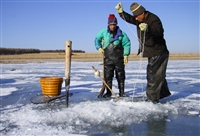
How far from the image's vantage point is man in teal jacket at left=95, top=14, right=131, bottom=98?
5867 millimetres

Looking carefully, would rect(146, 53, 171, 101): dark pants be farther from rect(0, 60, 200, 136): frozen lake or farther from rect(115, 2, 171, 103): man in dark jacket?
rect(0, 60, 200, 136): frozen lake

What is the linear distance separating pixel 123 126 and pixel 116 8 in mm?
2685

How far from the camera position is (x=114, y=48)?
19.4ft

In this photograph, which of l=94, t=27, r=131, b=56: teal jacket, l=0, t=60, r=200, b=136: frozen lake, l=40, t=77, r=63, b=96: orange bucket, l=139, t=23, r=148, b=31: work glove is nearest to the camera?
l=0, t=60, r=200, b=136: frozen lake

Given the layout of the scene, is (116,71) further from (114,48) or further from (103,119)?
(103,119)

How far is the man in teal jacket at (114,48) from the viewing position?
587cm

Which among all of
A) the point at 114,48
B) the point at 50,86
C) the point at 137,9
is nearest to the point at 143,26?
the point at 137,9

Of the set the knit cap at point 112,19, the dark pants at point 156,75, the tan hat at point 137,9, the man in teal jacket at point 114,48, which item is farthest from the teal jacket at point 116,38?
the tan hat at point 137,9

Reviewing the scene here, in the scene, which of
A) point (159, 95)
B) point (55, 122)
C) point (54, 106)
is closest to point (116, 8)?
point (159, 95)

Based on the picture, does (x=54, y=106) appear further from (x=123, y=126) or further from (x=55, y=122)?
(x=123, y=126)

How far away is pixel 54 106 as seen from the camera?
5055 millimetres

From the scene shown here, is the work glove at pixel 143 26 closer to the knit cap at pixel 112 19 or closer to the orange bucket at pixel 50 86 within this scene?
the knit cap at pixel 112 19

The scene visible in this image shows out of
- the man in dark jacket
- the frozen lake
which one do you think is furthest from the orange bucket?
the man in dark jacket

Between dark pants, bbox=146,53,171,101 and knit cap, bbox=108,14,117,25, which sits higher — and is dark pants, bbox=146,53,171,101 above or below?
below
